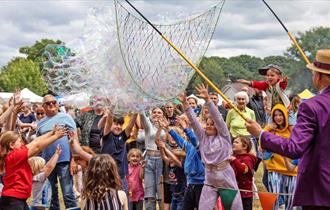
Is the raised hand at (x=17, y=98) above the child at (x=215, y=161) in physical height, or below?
above

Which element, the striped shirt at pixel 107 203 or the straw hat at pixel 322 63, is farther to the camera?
the striped shirt at pixel 107 203

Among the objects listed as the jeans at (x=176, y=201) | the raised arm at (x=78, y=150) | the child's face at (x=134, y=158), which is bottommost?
the jeans at (x=176, y=201)

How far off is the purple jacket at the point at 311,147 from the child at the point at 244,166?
3.12 meters

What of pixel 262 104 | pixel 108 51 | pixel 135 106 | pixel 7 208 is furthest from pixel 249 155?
pixel 262 104

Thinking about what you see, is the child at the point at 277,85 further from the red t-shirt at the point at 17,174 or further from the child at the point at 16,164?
the red t-shirt at the point at 17,174

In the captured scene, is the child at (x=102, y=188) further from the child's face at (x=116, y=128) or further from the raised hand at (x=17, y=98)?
the child's face at (x=116, y=128)

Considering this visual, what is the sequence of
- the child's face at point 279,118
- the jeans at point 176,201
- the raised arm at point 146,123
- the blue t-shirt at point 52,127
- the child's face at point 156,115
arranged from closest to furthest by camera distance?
1. the child's face at point 279,118
2. the blue t-shirt at point 52,127
3. the child's face at point 156,115
4. the jeans at point 176,201
5. the raised arm at point 146,123

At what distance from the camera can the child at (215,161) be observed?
21.9 feet

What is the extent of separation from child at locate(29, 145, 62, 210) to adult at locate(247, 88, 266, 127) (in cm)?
487

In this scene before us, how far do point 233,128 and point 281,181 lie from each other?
2974mm

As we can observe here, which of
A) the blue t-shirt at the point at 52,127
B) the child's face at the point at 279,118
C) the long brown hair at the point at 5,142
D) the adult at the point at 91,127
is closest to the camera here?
the long brown hair at the point at 5,142

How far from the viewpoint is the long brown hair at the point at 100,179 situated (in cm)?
482

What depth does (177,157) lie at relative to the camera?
804 centimetres

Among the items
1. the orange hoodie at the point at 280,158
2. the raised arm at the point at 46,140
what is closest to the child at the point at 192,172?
the orange hoodie at the point at 280,158
